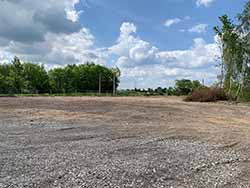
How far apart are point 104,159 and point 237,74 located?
31.2m

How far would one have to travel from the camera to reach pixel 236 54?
1350 inches

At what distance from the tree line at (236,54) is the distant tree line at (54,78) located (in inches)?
1876

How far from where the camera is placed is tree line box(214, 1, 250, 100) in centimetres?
3369

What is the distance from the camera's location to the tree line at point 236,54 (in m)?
33.7

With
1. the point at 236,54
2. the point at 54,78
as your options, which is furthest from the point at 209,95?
the point at 54,78

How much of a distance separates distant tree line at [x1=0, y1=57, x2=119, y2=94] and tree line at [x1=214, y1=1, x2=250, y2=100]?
4764 cm

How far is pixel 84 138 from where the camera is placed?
29.7ft

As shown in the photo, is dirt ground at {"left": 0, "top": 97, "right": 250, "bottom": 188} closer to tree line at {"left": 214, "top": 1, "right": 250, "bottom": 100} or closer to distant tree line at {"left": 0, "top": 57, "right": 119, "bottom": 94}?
tree line at {"left": 214, "top": 1, "right": 250, "bottom": 100}

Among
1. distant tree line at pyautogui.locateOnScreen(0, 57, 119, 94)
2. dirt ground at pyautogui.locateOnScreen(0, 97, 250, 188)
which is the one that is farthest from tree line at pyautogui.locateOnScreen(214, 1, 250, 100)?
distant tree line at pyautogui.locateOnScreen(0, 57, 119, 94)

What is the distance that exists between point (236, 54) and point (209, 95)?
5246 mm

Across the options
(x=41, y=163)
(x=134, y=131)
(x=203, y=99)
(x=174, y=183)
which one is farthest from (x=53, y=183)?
(x=203, y=99)

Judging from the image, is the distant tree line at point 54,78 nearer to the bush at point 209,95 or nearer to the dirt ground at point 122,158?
the bush at point 209,95

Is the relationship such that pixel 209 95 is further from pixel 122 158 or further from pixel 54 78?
pixel 54 78

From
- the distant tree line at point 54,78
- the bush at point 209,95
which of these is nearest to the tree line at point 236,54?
the bush at point 209,95
